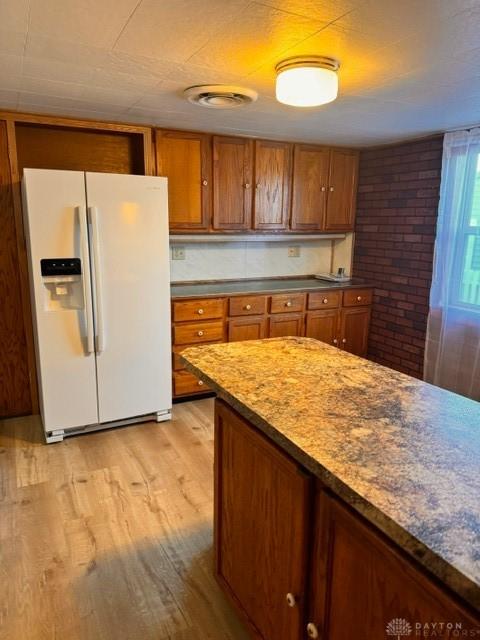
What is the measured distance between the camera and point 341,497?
1007 millimetres

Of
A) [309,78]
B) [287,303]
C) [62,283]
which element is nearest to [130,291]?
[62,283]

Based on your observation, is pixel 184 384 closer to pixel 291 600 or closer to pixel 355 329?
pixel 355 329

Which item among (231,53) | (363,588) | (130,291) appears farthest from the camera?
(130,291)

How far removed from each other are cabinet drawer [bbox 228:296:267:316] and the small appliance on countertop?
3.14ft

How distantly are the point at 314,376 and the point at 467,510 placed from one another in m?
0.78

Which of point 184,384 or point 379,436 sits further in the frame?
point 184,384

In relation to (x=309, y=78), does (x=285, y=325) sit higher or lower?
lower

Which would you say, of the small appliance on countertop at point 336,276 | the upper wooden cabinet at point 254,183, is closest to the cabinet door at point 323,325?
the small appliance on countertop at point 336,276

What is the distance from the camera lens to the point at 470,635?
2.43 ft

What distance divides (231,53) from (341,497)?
5.90ft

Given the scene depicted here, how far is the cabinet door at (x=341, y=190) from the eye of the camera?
4.19m

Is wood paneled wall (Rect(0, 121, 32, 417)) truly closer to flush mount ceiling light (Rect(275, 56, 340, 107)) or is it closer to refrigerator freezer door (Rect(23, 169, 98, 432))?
refrigerator freezer door (Rect(23, 169, 98, 432))

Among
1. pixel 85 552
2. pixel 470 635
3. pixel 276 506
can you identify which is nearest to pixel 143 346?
pixel 85 552

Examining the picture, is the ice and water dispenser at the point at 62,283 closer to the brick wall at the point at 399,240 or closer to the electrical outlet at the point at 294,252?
the electrical outlet at the point at 294,252
